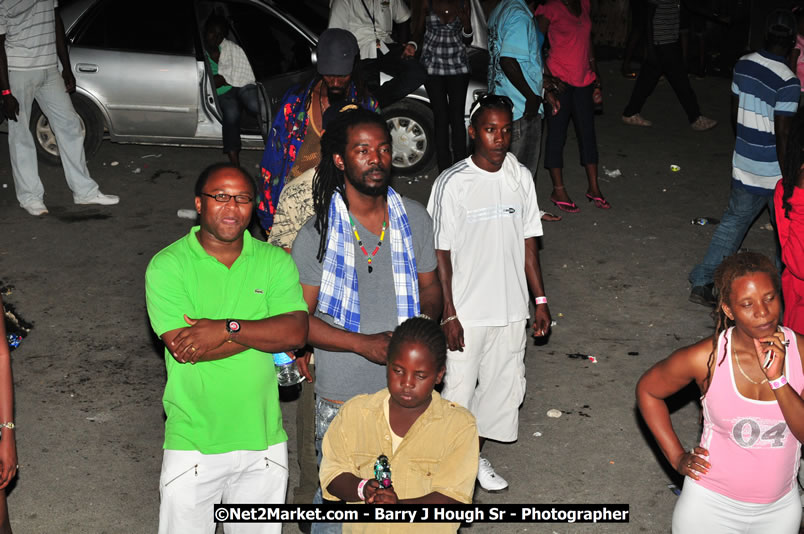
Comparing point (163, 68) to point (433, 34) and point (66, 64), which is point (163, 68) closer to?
point (66, 64)

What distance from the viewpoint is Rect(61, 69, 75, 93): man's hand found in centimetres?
1023

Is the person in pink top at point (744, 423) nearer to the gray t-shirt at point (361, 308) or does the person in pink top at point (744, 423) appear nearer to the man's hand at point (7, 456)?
the gray t-shirt at point (361, 308)

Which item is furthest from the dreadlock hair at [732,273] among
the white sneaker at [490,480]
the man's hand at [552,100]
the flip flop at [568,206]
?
the flip flop at [568,206]

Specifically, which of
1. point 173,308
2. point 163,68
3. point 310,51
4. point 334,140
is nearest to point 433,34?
point 310,51

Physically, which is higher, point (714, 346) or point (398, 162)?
point (714, 346)

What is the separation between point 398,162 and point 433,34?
1817 millimetres

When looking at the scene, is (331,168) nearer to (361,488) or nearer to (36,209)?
(361,488)

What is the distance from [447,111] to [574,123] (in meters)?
1.27

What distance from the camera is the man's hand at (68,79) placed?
403 inches

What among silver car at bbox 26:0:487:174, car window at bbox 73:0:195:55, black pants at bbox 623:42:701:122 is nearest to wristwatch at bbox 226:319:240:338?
silver car at bbox 26:0:487:174

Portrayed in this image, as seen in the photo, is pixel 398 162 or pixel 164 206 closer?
pixel 164 206

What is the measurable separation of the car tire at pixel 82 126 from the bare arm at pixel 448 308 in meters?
7.04

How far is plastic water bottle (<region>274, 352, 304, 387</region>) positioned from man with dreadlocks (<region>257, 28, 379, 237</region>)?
1.14m

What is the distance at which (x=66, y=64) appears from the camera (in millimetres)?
10164
